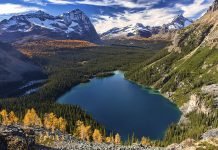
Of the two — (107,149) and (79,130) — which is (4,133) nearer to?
(107,149)

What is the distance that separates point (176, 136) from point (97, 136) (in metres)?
47.1

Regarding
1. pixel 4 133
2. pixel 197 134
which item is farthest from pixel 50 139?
pixel 197 134

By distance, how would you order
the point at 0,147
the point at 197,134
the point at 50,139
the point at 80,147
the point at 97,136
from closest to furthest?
the point at 0,147, the point at 80,147, the point at 50,139, the point at 97,136, the point at 197,134

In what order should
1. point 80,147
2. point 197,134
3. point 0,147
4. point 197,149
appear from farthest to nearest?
point 197,134, point 80,147, point 197,149, point 0,147

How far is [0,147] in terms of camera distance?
260ft

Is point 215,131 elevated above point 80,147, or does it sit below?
below

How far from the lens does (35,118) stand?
19638 centimetres

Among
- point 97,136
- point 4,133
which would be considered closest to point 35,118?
point 97,136

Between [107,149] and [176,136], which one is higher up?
[107,149]

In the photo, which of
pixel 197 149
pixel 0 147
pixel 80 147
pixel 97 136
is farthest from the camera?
pixel 97 136

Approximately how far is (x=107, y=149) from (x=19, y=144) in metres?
34.5

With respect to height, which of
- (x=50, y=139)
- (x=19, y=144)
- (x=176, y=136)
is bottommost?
(x=176, y=136)

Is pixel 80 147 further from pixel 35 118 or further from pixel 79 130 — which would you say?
pixel 35 118

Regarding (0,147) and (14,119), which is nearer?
(0,147)
